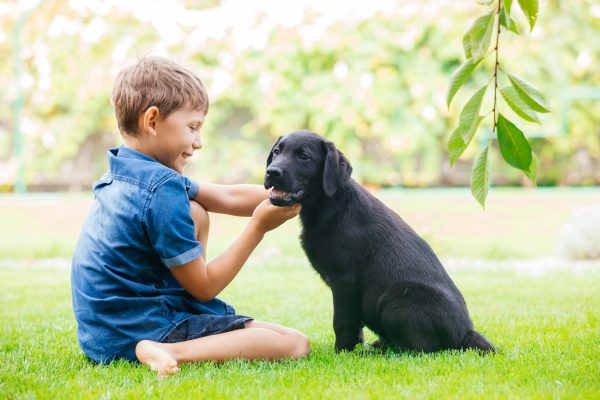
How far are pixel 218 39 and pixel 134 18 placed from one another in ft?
4.83

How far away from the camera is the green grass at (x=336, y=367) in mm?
2217

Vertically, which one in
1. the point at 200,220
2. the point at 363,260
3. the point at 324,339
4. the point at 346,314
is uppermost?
the point at 200,220

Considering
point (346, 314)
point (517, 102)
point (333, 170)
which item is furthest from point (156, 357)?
point (517, 102)

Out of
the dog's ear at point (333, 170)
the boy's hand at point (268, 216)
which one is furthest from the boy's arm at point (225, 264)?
the dog's ear at point (333, 170)

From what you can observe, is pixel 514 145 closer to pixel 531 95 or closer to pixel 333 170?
pixel 531 95

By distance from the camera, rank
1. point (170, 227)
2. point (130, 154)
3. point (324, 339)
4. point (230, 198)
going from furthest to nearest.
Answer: point (324, 339) → point (230, 198) → point (130, 154) → point (170, 227)

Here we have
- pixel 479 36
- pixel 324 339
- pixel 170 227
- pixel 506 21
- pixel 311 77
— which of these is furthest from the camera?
pixel 311 77

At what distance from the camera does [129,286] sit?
2582 millimetres

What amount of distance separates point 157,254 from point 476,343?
4.39 feet

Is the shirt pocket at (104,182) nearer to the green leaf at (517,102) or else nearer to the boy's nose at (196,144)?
the boy's nose at (196,144)

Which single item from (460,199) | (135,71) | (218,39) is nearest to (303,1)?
(218,39)

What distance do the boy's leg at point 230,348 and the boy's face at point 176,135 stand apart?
742 millimetres

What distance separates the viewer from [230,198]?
10.00 feet

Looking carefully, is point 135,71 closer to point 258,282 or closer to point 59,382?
point 59,382
